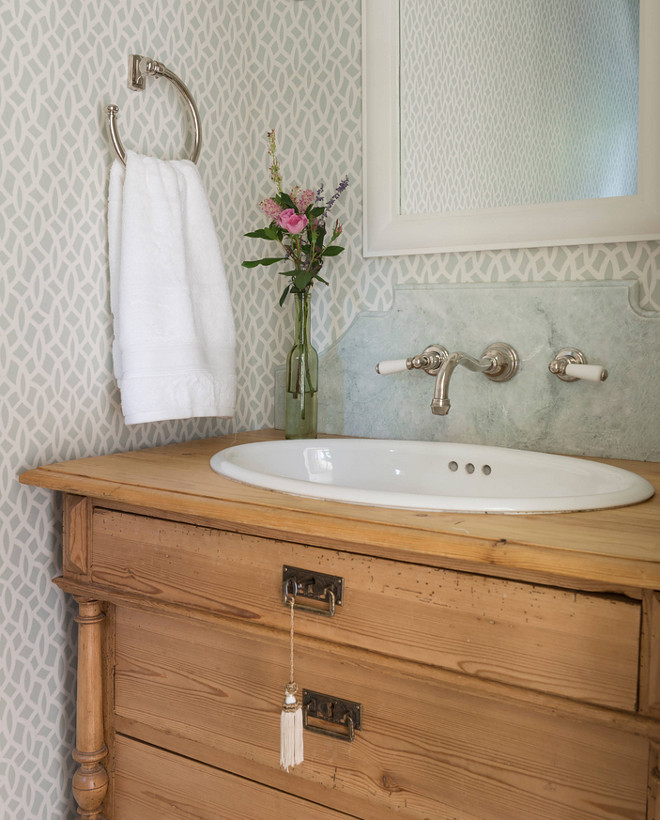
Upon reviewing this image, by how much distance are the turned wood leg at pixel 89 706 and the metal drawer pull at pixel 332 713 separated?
0.38 meters

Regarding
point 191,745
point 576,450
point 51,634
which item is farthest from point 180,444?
point 576,450

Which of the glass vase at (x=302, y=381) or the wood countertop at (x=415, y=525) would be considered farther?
the glass vase at (x=302, y=381)

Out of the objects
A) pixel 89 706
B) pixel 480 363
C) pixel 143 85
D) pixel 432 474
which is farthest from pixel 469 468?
pixel 143 85

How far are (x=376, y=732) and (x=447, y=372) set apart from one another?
1.67 ft

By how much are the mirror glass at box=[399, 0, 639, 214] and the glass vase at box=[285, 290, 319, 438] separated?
28 cm

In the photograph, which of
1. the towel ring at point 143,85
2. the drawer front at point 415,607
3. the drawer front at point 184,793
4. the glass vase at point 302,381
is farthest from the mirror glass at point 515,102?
the drawer front at point 184,793

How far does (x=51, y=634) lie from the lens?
1.23 metres

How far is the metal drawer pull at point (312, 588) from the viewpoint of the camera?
0.87 metres

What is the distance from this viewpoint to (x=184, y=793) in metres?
1.09

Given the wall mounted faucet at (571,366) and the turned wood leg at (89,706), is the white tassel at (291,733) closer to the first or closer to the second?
the turned wood leg at (89,706)

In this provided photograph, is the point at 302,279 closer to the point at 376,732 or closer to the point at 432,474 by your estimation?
the point at 432,474

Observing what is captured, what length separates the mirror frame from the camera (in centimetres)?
116

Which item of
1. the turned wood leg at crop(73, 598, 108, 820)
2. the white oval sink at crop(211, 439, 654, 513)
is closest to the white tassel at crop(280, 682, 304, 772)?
the white oval sink at crop(211, 439, 654, 513)

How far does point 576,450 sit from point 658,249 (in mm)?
342
